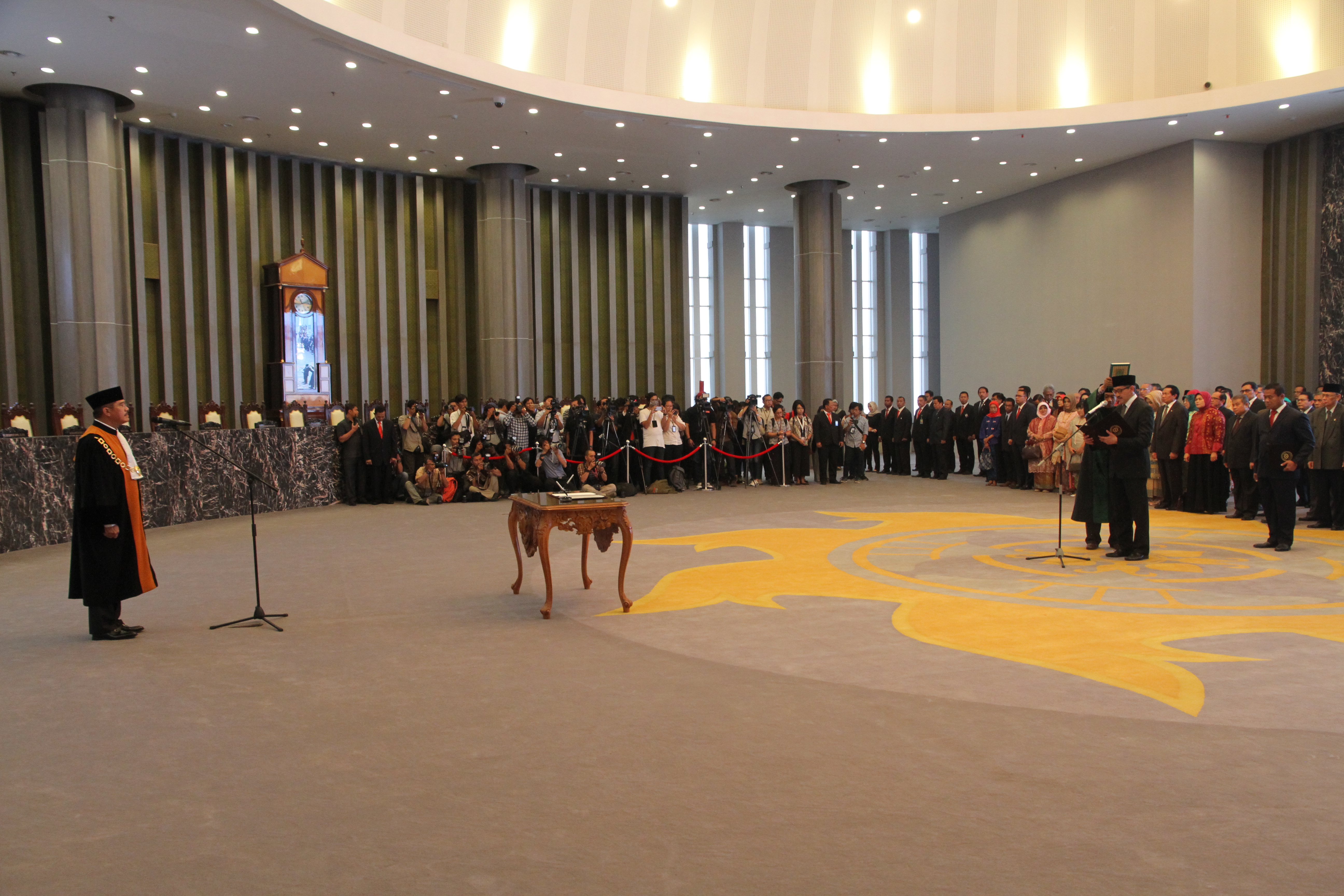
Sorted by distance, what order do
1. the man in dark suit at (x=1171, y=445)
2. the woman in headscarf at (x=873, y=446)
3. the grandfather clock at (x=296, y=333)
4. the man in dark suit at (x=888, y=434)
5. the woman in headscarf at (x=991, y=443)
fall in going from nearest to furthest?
1. the man in dark suit at (x=1171, y=445)
2. the woman in headscarf at (x=991, y=443)
3. the grandfather clock at (x=296, y=333)
4. the woman in headscarf at (x=873, y=446)
5. the man in dark suit at (x=888, y=434)

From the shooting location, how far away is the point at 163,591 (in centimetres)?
788

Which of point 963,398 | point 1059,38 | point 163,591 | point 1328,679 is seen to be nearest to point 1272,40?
point 1059,38

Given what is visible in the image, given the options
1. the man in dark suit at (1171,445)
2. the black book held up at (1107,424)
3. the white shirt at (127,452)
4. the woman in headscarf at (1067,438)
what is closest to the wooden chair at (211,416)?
the white shirt at (127,452)

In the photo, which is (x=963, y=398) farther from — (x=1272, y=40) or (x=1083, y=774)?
(x=1083, y=774)

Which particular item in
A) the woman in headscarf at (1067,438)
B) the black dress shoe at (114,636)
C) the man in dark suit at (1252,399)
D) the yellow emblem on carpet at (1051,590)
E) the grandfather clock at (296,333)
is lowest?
the yellow emblem on carpet at (1051,590)

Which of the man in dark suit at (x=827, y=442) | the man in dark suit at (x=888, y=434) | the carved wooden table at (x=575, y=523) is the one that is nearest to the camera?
the carved wooden table at (x=575, y=523)

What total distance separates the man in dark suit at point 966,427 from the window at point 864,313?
10602 millimetres

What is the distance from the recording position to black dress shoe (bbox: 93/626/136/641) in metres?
6.25

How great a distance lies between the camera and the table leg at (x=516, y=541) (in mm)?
7559

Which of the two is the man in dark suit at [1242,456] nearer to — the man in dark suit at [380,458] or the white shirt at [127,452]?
the white shirt at [127,452]

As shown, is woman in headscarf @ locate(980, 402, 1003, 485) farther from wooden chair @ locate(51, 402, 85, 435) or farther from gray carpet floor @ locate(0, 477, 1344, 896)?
wooden chair @ locate(51, 402, 85, 435)

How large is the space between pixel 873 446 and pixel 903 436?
1136mm

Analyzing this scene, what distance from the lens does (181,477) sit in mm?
12547

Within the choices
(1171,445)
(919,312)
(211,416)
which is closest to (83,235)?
(211,416)
